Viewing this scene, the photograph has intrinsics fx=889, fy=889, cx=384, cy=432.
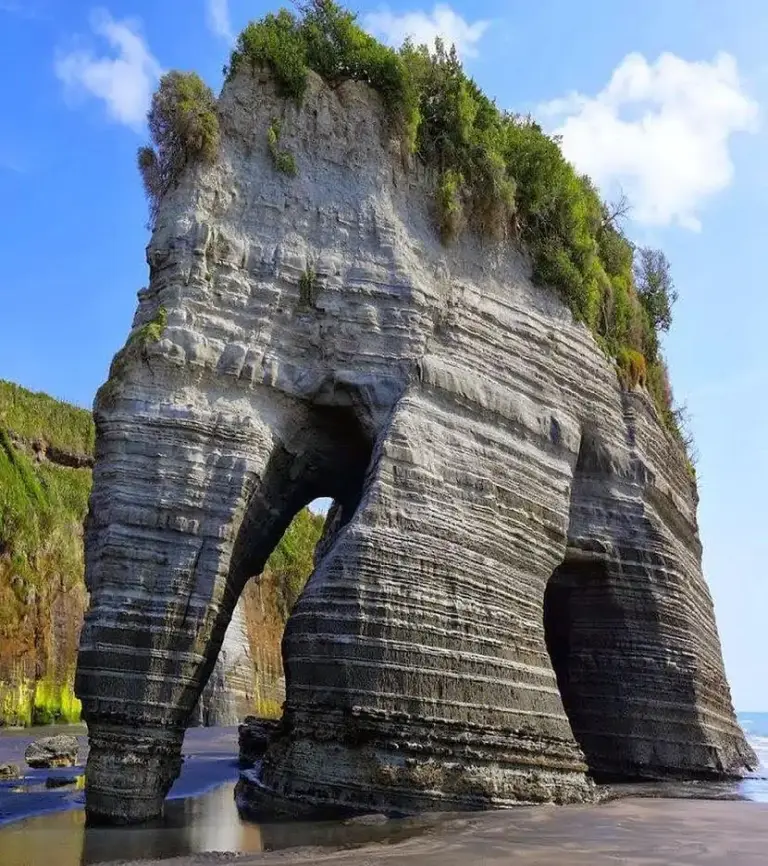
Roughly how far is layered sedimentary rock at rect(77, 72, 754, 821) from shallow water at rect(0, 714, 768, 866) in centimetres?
54

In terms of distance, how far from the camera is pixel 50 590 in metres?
26.0

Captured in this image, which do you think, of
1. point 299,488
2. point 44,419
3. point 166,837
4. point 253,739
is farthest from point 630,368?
point 44,419

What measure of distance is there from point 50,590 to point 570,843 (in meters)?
22.7

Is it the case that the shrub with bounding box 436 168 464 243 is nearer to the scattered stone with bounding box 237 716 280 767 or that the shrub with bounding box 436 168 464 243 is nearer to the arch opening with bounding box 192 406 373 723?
the arch opening with bounding box 192 406 373 723

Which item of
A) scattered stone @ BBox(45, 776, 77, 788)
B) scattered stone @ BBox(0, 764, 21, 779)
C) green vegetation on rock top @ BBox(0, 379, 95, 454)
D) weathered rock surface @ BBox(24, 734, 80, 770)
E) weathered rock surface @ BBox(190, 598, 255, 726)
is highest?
green vegetation on rock top @ BBox(0, 379, 95, 454)

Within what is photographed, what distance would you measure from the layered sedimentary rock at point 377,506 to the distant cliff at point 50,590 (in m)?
14.6

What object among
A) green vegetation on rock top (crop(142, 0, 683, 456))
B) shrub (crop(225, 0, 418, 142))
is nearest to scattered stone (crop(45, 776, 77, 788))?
green vegetation on rock top (crop(142, 0, 683, 456))

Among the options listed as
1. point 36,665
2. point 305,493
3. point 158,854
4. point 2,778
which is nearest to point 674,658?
point 305,493

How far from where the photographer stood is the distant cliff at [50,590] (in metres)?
24.2

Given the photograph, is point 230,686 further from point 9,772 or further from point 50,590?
point 9,772

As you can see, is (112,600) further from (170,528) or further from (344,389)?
(344,389)

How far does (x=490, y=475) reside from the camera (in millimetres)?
10516

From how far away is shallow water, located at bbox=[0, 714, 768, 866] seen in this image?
22.1 feet

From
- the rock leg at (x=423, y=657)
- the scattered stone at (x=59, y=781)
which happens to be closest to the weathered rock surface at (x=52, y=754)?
the scattered stone at (x=59, y=781)
